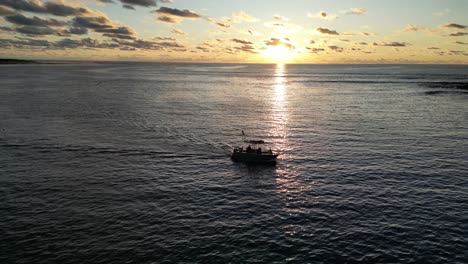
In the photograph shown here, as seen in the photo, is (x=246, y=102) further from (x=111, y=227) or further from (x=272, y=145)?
(x=111, y=227)

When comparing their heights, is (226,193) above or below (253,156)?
below

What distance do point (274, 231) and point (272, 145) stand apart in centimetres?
4231

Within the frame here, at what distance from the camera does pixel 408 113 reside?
130 m

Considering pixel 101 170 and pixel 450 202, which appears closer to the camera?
pixel 450 202

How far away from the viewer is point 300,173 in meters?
65.9

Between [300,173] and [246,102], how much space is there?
339ft

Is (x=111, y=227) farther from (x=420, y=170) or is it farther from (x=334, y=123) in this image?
(x=334, y=123)

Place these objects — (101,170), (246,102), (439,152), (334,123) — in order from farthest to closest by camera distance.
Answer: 1. (246,102)
2. (334,123)
3. (439,152)
4. (101,170)

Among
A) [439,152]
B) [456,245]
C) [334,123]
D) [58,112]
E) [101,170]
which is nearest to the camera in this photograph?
[456,245]

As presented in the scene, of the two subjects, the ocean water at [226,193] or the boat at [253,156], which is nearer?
the ocean water at [226,193]

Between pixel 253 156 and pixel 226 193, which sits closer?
pixel 226 193

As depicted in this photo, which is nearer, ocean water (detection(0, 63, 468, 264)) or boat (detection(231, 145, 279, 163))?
ocean water (detection(0, 63, 468, 264))

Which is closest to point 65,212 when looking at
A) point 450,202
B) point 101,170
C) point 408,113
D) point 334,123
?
point 101,170

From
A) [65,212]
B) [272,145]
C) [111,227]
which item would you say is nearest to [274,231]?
[111,227]
